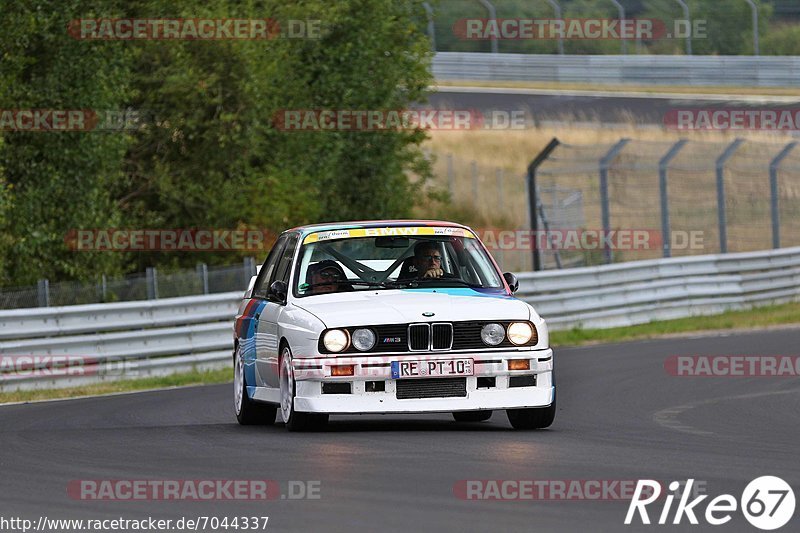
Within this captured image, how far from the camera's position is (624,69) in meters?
51.4

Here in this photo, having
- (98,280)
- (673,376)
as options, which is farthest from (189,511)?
(98,280)

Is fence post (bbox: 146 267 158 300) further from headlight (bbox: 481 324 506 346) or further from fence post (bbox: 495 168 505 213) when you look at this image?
fence post (bbox: 495 168 505 213)

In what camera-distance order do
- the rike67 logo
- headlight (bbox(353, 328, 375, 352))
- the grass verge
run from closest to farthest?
the rike67 logo → headlight (bbox(353, 328, 375, 352)) → the grass verge

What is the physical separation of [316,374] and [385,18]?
23.9 meters

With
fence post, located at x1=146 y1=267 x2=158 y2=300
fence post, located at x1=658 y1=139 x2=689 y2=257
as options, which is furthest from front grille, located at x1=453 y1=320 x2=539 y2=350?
fence post, located at x1=658 y1=139 x2=689 y2=257

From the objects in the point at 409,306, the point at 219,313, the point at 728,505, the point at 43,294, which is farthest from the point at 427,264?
the point at 219,313

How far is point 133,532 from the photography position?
7207 mm

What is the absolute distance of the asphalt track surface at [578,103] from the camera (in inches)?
1980

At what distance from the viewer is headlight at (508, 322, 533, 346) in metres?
11.5

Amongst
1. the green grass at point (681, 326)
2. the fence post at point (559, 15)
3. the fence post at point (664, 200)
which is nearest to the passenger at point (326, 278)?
the green grass at point (681, 326)

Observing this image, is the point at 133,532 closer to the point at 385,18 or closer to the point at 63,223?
the point at 63,223

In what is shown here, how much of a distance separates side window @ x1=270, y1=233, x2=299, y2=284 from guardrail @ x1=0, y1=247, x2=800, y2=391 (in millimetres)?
6801

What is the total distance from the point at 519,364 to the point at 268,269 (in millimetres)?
2892

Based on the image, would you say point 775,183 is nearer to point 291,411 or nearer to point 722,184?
point 722,184
